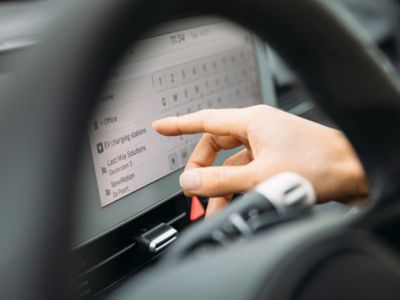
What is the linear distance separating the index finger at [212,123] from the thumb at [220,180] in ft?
0.25

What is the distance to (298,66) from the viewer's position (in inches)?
11.5

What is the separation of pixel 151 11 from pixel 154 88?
442mm

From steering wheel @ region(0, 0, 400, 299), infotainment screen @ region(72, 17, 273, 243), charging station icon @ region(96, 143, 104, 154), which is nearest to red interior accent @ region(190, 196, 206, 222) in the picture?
infotainment screen @ region(72, 17, 273, 243)

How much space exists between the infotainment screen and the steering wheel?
0.24m

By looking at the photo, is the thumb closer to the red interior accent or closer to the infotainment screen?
the infotainment screen

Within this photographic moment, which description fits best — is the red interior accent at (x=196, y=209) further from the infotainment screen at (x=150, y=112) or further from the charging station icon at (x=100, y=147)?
the charging station icon at (x=100, y=147)

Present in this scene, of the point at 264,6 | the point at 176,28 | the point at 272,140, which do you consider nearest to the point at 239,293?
the point at 264,6

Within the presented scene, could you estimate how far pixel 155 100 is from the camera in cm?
66

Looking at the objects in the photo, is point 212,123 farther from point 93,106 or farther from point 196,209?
point 93,106

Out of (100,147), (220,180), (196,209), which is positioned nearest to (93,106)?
(220,180)

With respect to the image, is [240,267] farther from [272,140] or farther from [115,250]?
[115,250]

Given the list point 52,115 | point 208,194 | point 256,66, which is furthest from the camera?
point 256,66

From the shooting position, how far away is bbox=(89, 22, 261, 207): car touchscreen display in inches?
23.6

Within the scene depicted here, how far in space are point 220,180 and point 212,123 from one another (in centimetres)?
9
